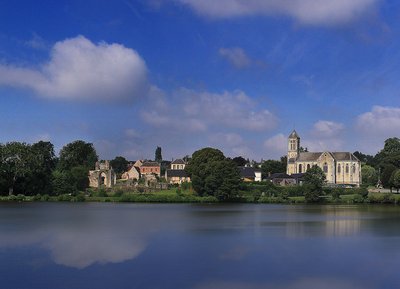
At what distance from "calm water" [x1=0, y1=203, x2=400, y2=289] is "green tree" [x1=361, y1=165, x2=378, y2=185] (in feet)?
232

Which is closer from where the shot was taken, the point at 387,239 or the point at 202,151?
the point at 387,239

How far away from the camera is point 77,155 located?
98.8 m

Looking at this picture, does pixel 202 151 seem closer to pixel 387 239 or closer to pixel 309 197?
pixel 309 197

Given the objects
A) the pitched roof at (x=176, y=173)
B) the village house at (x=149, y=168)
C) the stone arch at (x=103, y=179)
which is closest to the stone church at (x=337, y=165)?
the pitched roof at (x=176, y=173)

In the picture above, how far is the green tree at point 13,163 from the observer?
63.1 metres

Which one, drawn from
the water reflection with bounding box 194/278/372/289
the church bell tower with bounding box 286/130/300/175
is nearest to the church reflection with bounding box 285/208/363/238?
the water reflection with bounding box 194/278/372/289

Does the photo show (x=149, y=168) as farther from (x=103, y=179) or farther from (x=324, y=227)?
(x=324, y=227)

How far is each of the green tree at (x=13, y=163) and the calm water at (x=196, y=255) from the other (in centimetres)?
3123

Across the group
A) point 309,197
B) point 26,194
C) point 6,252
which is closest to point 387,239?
point 6,252

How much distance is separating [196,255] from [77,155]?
80.8 m

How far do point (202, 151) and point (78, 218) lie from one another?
40.1 metres

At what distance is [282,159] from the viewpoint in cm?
12688

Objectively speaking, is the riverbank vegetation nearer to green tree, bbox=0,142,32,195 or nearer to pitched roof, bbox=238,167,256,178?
green tree, bbox=0,142,32,195

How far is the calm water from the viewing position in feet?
54.3
